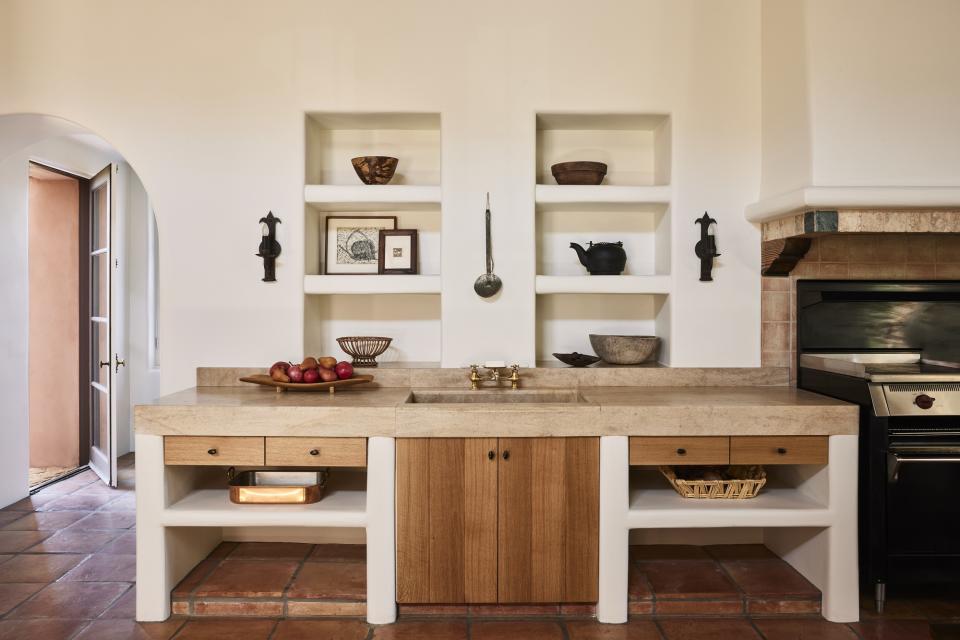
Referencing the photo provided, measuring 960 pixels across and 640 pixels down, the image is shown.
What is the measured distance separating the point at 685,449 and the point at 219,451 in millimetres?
1847

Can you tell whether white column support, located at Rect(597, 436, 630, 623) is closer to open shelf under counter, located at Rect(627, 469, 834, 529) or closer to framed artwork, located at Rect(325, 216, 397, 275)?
open shelf under counter, located at Rect(627, 469, 834, 529)

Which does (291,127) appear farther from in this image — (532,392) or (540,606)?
(540,606)

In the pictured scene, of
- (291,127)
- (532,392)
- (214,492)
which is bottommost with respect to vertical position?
(214,492)

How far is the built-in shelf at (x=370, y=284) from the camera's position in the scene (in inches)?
134

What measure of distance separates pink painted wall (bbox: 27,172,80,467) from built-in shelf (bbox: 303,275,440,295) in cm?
291

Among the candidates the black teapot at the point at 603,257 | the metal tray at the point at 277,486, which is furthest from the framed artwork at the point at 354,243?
the metal tray at the point at 277,486

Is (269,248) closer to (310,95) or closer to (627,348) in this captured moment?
(310,95)

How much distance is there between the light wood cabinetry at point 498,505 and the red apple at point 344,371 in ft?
1.80

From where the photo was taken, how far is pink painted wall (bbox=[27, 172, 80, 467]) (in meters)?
5.27

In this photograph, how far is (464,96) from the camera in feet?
11.1

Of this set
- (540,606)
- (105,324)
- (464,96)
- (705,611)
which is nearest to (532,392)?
(540,606)

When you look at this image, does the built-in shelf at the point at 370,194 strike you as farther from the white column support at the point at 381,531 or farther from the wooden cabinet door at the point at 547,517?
the wooden cabinet door at the point at 547,517

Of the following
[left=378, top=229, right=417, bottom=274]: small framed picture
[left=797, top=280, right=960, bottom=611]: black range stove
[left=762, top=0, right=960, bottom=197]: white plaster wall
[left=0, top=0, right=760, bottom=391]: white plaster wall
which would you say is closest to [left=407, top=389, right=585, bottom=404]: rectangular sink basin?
[left=0, top=0, right=760, bottom=391]: white plaster wall

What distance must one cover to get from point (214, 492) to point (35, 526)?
1601mm
